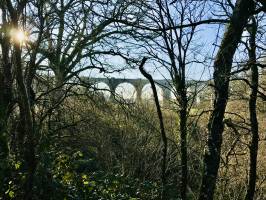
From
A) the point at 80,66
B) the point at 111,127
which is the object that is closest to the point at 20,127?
the point at 80,66

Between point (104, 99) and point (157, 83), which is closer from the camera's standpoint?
point (157, 83)

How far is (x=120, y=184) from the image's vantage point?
22.7ft

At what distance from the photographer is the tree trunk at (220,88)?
6.63 m

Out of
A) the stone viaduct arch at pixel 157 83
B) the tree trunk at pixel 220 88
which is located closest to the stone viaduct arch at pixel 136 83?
the stone viaduct arch at pixel 157 83

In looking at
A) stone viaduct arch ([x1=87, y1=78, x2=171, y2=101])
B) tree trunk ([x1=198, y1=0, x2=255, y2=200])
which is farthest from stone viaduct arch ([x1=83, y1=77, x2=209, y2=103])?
tree trunk ([x1=198, y1=0, x2=255, y2=200])

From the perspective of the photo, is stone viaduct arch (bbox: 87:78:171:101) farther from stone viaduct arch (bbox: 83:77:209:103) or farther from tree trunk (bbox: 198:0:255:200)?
tree trunk (bbox: 198:0:255:200)

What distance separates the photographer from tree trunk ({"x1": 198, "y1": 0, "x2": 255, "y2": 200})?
663 centimetres

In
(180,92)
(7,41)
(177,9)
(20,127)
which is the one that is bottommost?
(20,127)

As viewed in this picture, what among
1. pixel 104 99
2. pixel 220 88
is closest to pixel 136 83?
pixel 104 99

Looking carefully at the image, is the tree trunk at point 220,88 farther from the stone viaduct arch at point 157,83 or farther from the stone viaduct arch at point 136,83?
the stone viaduct arch at point 136,83

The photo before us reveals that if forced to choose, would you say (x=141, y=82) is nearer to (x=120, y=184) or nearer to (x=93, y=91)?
(x=93, y=91)

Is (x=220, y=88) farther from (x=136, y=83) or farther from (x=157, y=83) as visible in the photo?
(x=136, y=83)

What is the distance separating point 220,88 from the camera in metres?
6.75

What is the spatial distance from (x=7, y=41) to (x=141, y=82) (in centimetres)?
963
